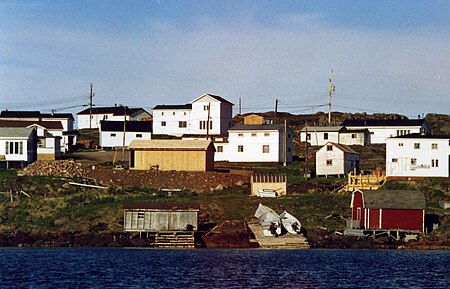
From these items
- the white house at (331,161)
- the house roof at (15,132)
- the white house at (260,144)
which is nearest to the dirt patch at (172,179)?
the white house at (331,161)

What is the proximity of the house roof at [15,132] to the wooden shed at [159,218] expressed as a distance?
31.0 metres

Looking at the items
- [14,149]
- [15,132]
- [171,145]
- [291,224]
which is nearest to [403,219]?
[291,224]

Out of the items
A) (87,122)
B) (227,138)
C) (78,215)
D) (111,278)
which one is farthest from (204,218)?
(87,122)

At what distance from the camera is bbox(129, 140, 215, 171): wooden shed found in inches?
4003

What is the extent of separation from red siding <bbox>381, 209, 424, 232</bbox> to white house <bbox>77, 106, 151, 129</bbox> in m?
79.2

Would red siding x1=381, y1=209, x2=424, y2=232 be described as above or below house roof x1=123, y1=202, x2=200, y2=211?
below

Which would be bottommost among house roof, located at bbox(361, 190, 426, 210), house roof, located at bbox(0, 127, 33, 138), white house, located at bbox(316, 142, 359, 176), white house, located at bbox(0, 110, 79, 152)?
house roof, located at bbox(361, 190, 426, 210)

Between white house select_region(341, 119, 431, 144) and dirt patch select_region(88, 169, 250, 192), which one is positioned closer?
dirt patch select_region(88, 169, 250, 192)

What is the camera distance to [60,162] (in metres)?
99.2

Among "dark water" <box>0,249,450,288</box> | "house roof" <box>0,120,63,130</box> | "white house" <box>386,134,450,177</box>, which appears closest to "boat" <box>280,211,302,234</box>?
"dark water" <box>0,249,450,288</box>

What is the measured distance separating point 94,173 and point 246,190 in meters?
16.4

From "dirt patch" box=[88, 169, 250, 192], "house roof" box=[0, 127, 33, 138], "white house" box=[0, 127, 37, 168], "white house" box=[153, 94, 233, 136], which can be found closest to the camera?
"dirt patch" box=[88, 169, 250, 192]

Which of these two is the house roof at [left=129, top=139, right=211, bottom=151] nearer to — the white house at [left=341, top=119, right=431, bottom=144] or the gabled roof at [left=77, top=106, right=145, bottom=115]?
the white house at [left=341, top=119, right=431, bottom=144]

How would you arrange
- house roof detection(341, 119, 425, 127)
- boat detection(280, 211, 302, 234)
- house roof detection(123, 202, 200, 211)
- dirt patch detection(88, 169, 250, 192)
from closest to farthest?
boat detection(280, 211, 302, 234)
house roof detection(123, 202, 200, 211)
dirt patch detection(88, 169, 250, 192)
house roof detection(341, 119, 425, 127)
